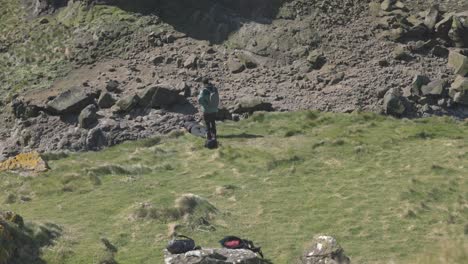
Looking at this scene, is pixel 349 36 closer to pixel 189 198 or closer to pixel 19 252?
pixel 189 198

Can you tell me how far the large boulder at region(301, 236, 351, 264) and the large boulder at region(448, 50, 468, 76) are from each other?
19439mm

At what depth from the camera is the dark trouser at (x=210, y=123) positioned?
78.9ft

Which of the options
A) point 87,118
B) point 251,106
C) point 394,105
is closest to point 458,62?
point 394,105

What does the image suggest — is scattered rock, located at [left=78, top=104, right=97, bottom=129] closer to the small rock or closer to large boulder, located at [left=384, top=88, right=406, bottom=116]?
large boulder, located at [left=384, top=88, right=406, bottom=116]

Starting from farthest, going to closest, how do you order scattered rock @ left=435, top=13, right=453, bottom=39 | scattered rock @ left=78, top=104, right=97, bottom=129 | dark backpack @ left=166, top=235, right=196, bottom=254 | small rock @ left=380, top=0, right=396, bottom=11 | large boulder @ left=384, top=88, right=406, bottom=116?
small rock @ left=380, top=0, right=396, bottom=11
scattered rock @ left=435, top=13, right=453, bottom=39
large boulder @ left=384, top=88, right=406, bottom=116
scattered rock @ left=78, top=104, right=97, bottom=129
dark backpack @ left=166, top=235, right=196, bottom=254

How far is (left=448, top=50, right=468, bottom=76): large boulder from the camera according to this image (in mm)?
29062

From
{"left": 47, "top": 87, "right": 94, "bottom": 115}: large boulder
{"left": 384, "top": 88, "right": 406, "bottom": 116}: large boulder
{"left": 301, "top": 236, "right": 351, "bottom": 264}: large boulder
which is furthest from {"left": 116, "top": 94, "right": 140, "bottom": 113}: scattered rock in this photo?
{"left": 301, "top": 236, "right": 351, "bottom": 264}: large boulder

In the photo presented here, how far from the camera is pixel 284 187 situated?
1898cm

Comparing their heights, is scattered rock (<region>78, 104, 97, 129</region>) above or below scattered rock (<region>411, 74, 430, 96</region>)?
below

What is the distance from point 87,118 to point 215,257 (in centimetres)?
1623

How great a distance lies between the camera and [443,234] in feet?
48.4

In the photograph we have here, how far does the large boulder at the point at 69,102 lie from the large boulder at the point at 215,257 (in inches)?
659

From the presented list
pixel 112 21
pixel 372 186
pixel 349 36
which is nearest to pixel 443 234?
pixel 372 186

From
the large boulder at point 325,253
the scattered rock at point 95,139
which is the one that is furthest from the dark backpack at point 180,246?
the scattered rock at point 95,139
